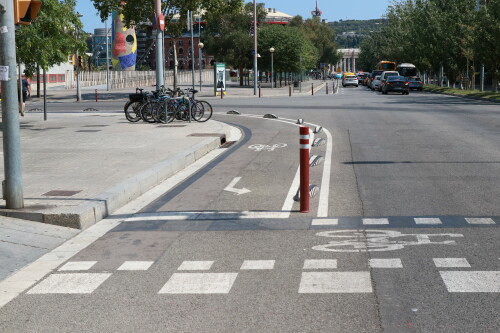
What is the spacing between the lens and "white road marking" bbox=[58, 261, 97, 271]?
6.90 meters

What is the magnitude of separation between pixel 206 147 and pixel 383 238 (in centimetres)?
950

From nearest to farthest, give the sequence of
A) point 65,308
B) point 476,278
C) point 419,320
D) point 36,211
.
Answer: point 419,320
point 65,308
point 476,278
point 36,211

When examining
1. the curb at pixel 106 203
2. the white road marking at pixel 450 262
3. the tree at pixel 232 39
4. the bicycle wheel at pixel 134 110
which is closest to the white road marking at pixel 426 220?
the white road marking at pixel 450 262

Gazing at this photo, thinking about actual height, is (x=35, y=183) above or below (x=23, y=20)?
below

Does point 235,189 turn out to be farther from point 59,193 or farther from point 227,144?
point 227,144

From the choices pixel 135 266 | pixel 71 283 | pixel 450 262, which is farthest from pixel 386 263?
pixel 71 283

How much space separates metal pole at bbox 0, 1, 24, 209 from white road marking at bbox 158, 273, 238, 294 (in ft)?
11.3

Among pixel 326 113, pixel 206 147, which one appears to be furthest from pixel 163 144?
pixel 326 113

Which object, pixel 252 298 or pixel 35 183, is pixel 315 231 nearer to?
pixel 252 298

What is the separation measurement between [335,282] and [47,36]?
53.7 feet

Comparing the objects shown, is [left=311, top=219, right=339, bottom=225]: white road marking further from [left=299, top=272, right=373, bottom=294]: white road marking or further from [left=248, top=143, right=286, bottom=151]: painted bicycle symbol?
[left=248, top=143, right=286, bottom=151]: painted bicycle symbol

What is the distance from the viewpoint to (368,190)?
11148 millimetres

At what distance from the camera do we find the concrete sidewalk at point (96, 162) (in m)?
9.36

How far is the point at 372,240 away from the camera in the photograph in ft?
25.6
